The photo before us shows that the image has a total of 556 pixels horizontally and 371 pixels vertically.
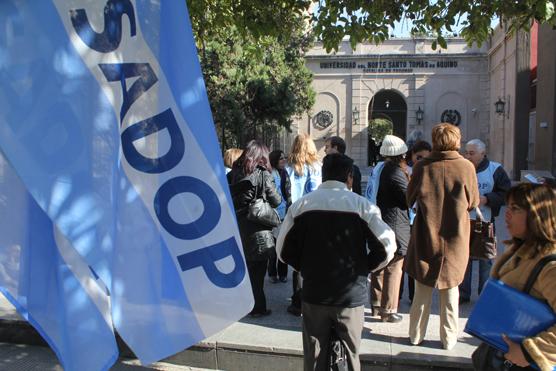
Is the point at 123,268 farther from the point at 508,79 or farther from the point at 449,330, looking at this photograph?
the point at 508,79

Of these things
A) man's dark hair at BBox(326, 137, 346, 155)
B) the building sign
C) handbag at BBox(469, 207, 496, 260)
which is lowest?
handbag at BBox(469, 207, 496, 260)

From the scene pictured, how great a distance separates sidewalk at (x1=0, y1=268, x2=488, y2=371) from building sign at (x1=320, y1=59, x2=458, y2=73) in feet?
79.1

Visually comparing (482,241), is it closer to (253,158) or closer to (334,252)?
(334,252)

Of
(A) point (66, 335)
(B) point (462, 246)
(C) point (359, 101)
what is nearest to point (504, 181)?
(B) point (462, 246)

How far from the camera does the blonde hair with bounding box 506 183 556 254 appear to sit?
2.31 meters

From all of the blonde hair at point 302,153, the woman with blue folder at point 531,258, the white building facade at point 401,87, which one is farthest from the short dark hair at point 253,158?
the white building facade at point 401,87

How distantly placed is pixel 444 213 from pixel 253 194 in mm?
1747

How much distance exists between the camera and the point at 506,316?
231 cm

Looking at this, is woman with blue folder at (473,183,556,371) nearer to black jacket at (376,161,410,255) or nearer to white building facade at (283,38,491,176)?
black jacket at (376,161,410,255)

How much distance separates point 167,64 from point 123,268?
827 mm

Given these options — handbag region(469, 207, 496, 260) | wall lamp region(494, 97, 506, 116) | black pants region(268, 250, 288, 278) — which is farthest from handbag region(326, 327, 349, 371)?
wall lamp region(494, 97, 506, 116)

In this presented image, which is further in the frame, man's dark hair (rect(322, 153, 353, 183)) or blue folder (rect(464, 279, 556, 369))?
man's dark hair (rect(322, 153, 353, 183))

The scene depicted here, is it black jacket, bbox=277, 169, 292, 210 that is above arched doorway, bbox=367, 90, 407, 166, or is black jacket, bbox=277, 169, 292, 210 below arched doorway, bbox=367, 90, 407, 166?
below

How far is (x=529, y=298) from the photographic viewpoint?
7.34 ft
